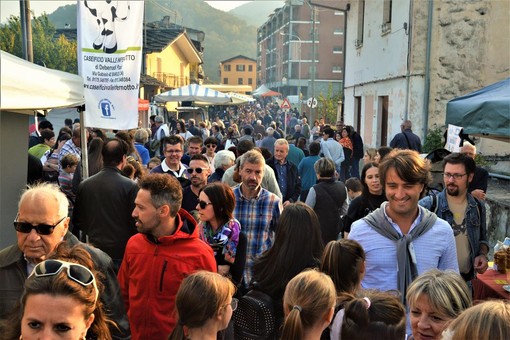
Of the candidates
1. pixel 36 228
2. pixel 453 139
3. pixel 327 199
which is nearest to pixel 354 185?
pixel 327 199

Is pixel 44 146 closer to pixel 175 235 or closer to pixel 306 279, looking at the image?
pixel 175 235

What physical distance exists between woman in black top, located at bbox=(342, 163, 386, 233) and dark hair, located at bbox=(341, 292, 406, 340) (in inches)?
122

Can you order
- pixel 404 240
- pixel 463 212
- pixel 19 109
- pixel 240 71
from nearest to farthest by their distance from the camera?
1. pixel 404 240
2. pixel 19 109
3. pixel 463 212
4. pixel 240 71

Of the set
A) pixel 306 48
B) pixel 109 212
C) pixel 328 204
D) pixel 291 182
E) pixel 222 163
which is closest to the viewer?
pixel 109 212

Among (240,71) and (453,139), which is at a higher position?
(240,71)

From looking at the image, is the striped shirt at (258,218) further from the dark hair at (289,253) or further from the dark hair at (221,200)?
the dark hair at (289,253)

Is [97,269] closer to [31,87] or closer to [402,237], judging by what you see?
[402,237]

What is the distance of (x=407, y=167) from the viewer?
4.11 meters

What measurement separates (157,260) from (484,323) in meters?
2.26

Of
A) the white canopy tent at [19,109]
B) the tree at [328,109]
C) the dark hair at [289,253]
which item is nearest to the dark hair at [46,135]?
the white canopy tent at [19,109]

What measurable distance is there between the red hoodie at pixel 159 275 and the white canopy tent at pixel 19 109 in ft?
5.20

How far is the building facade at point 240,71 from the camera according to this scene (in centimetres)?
15638

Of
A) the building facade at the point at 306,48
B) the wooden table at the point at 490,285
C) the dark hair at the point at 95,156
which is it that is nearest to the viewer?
the wooden table at the point at 490,285

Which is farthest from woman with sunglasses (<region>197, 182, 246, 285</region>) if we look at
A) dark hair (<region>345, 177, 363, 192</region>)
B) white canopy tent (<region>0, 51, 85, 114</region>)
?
dark hair (<region>345, 177, 363, 192</region>)
